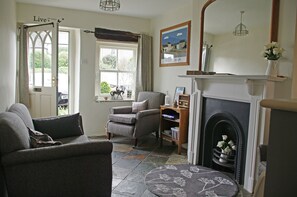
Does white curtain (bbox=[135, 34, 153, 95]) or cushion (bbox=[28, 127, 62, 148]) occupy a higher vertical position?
white curtain (bbox=[135, 34, 153, 95])

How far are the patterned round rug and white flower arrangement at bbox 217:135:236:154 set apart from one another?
0.30 m

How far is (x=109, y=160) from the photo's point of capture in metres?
2.12

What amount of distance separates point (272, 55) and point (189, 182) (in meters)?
1.63

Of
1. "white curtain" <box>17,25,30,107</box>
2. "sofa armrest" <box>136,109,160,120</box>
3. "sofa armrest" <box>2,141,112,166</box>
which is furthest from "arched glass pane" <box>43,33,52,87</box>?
"sofa armrest" <box>2,141,112,166</box>

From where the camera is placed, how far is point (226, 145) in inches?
130

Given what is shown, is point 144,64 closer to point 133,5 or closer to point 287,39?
point 133,5

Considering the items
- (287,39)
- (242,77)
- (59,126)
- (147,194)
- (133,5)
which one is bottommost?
(147,194)

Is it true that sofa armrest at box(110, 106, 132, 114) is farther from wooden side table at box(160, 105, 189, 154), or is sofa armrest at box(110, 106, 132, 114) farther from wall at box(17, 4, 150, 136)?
wooden side table at box(160, 105, 189, 154)

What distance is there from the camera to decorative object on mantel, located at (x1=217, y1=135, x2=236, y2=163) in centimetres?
320

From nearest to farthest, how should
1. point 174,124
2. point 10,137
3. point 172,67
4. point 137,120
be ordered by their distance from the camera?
point 10,137 < point 137,120 < point 174,124 < point 172,67

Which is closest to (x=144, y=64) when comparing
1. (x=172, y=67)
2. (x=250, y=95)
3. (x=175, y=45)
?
(x=172, y=67)

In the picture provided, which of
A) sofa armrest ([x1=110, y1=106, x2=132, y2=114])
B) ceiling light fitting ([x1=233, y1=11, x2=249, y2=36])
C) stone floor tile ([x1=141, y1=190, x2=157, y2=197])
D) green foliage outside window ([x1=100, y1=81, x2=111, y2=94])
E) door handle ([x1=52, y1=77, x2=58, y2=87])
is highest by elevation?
ceiling light fitting ([x1=233, y1=11, x2=249, y2=36])

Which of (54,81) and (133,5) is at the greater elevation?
(133,5)

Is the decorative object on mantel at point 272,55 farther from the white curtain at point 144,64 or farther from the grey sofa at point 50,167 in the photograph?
the white curtain at point 144,64
